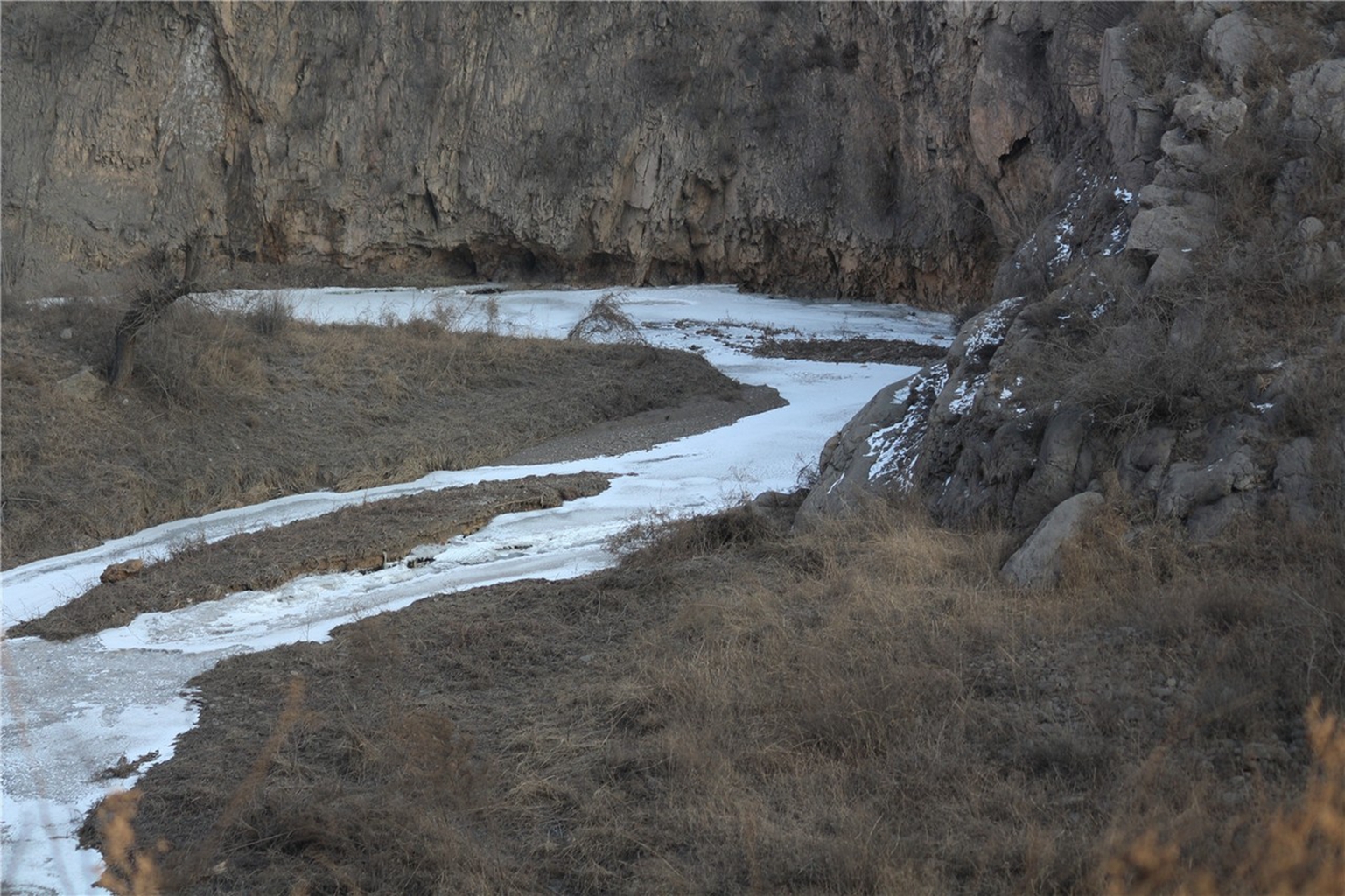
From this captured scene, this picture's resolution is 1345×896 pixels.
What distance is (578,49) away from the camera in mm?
31047

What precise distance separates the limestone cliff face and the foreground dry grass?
21245mm

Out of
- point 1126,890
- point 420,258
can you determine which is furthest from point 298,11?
point 1126,890

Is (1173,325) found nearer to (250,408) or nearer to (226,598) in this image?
(226,598)

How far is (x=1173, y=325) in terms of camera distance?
8484 mm

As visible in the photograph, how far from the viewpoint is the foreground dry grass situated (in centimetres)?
443

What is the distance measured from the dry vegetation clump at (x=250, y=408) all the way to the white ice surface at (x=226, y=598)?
772 millimetres

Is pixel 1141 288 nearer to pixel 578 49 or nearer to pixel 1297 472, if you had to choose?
pixel 1297 472

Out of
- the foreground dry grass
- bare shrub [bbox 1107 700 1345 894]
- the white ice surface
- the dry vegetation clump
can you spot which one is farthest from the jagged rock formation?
the dry vegetation clump

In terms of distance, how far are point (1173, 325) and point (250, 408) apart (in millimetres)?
11451

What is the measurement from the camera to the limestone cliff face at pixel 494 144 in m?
28.0

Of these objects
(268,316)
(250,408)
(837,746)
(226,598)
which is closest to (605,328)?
(268,316)

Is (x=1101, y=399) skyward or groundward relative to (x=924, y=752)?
skyward

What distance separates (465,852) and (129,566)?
6649 millimetres

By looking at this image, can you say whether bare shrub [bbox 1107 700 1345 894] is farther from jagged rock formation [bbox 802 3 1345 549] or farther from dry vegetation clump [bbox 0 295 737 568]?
dry vegetation clump [bbox 0 295 737 568]
